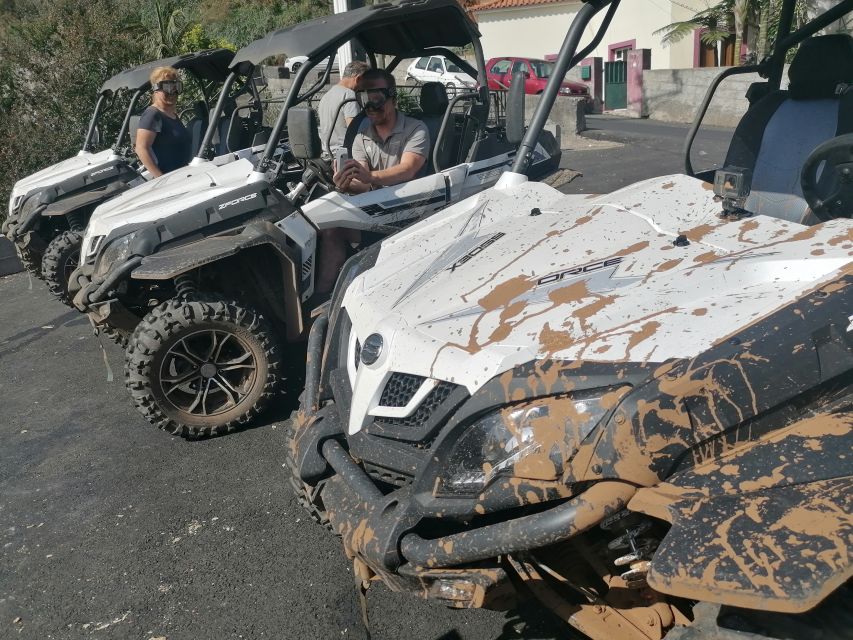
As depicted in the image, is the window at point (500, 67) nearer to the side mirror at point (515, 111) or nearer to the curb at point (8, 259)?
the curb at point (8, 259)

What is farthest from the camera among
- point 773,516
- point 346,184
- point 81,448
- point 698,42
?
point 698,42

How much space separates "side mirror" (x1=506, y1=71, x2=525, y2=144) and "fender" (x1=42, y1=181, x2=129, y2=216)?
476 cm

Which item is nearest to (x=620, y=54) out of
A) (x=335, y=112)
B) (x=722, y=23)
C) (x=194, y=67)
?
(x=722, y=23)

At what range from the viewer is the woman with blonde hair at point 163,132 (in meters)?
7.56

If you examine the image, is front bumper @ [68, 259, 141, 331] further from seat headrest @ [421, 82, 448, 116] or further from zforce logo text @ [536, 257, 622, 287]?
zforce logo text @ [536, 257, 622, 287]

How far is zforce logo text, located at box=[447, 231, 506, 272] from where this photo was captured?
2986 mm

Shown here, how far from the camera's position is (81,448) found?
4.76m

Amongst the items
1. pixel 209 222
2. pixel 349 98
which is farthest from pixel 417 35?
pixel 209 222

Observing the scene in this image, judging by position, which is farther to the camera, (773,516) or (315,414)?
(315,414)

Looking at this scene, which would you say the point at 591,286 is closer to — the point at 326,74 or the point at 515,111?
the point at 515,111

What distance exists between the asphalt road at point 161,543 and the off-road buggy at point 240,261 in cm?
35

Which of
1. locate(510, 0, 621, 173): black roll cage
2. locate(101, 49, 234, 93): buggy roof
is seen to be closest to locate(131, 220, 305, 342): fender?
locate(510, 0, 621, 173): black roll cage

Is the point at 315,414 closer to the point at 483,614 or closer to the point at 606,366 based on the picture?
the point at 483,614

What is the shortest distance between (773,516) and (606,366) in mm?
520
